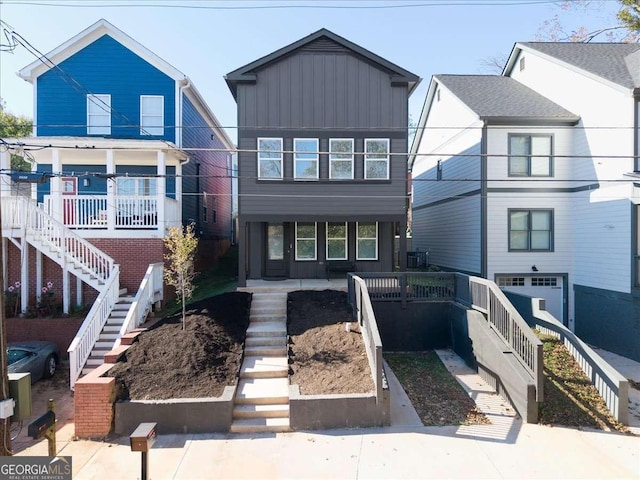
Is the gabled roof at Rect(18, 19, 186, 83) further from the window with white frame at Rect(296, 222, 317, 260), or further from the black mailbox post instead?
the black mailbox post

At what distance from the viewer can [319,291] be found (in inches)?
435

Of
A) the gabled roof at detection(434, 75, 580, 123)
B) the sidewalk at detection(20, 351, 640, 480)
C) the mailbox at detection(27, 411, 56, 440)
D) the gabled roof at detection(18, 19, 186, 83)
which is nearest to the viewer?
the mailbox at detection(27, 411, 56, 440)

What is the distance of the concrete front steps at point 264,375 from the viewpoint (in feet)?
21.5

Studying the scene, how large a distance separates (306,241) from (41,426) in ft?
33.6

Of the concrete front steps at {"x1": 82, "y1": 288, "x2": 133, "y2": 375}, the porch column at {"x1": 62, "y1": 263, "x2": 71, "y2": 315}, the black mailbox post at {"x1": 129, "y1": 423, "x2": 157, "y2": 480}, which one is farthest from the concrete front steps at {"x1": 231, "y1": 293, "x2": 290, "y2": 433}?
the porch column at {"x1": 62, "y1": 263, "x2": 71, "y2": 315}

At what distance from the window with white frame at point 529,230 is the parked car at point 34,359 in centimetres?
1462

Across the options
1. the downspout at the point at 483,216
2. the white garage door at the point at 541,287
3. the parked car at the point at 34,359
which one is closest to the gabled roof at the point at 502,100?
the downspout at the point at 483,216

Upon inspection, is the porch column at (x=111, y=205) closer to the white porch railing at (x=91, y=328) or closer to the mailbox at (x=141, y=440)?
the white porch railing at (x=91, y=328)

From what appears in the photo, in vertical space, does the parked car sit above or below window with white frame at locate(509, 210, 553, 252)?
below

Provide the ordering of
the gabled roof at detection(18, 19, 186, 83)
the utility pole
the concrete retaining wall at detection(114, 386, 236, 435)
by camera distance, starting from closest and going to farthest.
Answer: the utility pole < the concrete retaining wall at detection(114, 386, 236, 435) < the gabled roof at detection(18, 19, 186, 83)

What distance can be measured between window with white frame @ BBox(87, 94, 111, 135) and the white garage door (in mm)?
16201

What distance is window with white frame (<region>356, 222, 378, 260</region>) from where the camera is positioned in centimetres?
1362

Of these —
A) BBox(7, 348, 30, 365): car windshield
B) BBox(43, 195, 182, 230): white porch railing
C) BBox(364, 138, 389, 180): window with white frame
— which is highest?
BBox(364, 138, 389, 180): window with white frame

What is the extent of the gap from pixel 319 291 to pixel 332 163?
4.37 m
